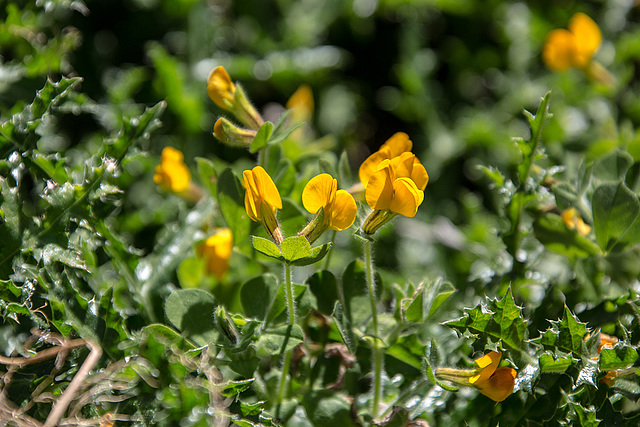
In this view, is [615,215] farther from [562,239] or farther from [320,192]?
[320,192]

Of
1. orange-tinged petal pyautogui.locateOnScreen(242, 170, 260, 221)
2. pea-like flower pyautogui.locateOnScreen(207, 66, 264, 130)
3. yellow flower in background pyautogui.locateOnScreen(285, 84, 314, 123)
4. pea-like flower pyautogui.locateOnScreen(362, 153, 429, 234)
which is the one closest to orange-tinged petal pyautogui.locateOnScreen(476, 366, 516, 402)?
pea-like flower pyautogui.locateOnScreen(362, 153, 429, 234)

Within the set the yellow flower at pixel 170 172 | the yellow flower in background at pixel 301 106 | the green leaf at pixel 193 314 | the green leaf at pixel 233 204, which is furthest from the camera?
the yellow flower in background at pixel 301 106

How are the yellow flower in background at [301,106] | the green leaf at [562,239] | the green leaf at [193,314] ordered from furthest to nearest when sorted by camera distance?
1. the yellow flower in background at [301,106]
2. the green leaf at [562,239]
3. the green leaf at [193,314]

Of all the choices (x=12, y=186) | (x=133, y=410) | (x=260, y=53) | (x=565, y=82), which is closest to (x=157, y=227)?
(x=12, y=186)

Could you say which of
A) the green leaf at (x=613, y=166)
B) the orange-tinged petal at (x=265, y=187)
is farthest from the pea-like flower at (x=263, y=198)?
the green leaf at (x=613, y=166)

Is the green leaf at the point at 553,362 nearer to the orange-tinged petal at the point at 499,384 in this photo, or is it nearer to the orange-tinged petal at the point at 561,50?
the orange-tinged petal at the point at 499,384

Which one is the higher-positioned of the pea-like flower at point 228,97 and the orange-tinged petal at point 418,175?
the pea-like flower at point 228,97
